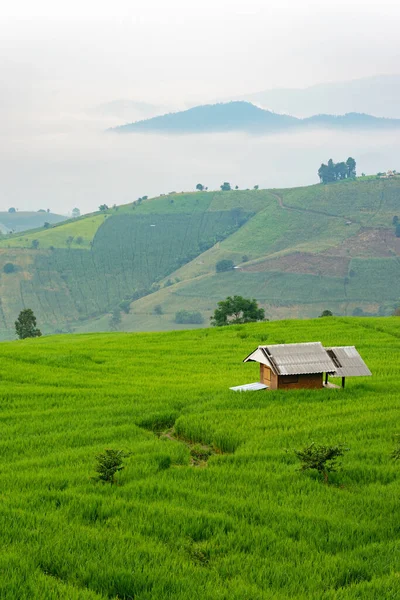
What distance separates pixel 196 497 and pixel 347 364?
13480 millimetres

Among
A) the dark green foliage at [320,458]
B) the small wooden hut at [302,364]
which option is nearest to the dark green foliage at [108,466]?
the dark green foliage at [320,458]

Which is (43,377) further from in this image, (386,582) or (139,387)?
(386,582)

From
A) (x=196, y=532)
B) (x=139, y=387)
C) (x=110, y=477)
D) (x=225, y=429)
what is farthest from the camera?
(x=139, y=387)

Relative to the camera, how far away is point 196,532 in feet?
43.3

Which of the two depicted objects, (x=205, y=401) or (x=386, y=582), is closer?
(x=386, y=582)

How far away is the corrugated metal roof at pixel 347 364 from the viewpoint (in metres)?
26.6

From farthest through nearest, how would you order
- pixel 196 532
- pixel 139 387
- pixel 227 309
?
pixel 227 309, pixel 139 387, pixel 196 532

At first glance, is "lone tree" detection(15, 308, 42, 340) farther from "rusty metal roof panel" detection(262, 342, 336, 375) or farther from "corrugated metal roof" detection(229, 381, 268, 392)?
"rusty metal roof panel" detection(262, 342, 336, 375)

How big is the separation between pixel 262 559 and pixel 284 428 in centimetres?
1012

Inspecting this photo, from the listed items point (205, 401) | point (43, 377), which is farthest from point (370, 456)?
point (43, 377)

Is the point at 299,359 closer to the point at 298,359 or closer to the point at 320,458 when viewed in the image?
the point at 298,359

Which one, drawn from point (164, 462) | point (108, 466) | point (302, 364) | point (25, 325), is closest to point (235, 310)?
point (25, 325)

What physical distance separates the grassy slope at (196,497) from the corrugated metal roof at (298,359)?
47.2 inches

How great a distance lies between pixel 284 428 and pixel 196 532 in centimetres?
920
